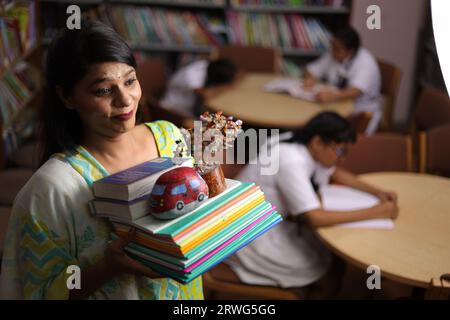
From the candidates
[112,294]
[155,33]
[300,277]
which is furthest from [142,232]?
[155,33]

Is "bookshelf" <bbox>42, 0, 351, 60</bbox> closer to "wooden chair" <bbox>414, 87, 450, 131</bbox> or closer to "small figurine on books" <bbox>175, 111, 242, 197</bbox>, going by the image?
"wooden chair" <bbox>414, 87, 450, 131</bbox>

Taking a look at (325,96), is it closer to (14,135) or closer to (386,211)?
(386,211)

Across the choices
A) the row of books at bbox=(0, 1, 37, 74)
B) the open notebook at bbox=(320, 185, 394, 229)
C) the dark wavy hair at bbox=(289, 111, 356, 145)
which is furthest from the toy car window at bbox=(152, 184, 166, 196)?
the row of books at bbox=(0, 1, 37, 74)

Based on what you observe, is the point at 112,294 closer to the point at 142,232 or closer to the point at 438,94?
the point at 142,232

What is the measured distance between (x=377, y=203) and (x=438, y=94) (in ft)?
3.92

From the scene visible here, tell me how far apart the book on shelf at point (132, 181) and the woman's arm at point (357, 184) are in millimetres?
1252

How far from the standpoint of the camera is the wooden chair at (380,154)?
6.99ft

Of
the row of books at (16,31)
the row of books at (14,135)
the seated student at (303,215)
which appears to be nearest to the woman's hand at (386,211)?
the seated student at (303,215)

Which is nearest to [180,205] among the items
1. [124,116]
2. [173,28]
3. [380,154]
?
[124,116]

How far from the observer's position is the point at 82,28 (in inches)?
23.9

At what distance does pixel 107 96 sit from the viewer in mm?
576

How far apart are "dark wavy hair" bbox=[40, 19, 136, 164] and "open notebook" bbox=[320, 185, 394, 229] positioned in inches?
46.5

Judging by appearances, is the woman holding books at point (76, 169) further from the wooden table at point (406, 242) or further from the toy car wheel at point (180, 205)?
the wooden table at point (406, 242)
